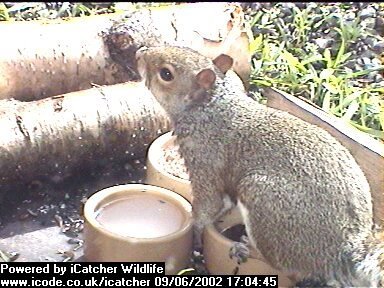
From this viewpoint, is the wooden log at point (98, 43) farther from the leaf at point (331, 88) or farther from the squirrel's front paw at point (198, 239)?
the squirrel's front paw at point (198, 239)

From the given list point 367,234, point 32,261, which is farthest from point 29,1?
point 367,234

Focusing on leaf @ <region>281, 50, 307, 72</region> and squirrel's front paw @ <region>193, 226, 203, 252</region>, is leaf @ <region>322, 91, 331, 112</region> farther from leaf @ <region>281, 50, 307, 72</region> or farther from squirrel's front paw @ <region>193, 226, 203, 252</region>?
squirrel's front paw @ <region>193, 226, 203, 252</region>

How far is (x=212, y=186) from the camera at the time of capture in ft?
10.4

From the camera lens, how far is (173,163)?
371 centimetres

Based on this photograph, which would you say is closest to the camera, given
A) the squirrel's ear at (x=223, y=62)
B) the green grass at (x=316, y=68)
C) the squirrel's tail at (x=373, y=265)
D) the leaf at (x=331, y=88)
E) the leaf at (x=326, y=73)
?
the squirrel's tail at (x=373, y=265)

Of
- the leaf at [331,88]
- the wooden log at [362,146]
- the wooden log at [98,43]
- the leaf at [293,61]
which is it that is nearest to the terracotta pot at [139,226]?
the wooden log at [362,146]

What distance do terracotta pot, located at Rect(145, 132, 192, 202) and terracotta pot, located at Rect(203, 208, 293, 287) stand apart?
308 mm

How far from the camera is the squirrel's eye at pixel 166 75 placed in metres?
3.18

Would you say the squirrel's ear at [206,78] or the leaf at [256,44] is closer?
the squirrel's ear at [206,78]

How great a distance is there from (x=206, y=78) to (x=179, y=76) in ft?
0.38

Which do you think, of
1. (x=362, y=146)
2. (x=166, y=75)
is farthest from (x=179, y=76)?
(x=362, y=146)

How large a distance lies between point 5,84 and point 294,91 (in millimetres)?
1518

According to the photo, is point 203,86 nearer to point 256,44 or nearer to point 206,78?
point 206,78

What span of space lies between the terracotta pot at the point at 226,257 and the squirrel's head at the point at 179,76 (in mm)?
457
